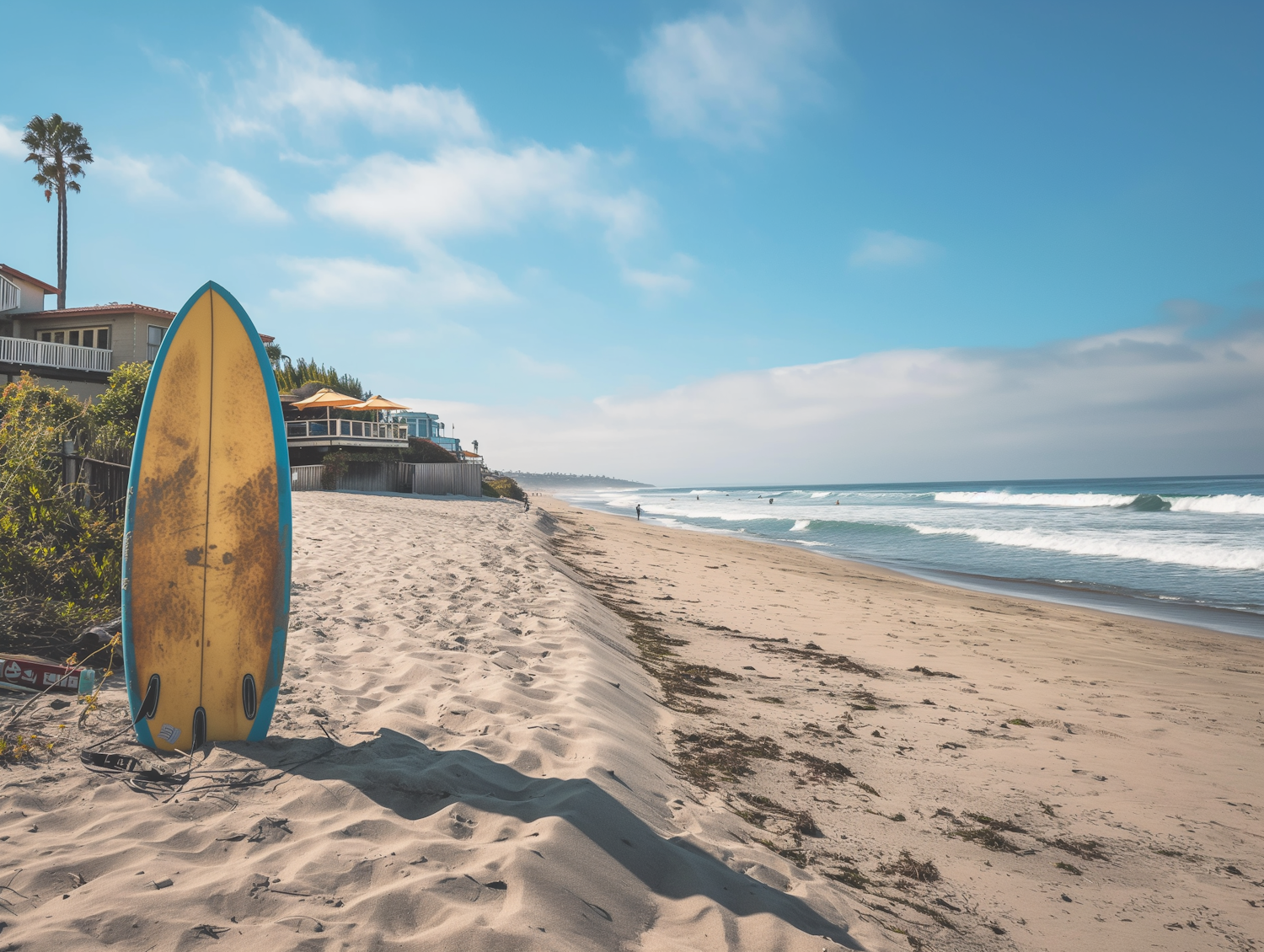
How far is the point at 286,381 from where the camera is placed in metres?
31.3

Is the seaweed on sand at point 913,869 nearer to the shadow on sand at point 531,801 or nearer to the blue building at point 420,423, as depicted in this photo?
the shadow on sand at point 531,801

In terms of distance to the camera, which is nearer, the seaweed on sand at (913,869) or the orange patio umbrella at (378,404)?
the seaweed on sand at (913,869)

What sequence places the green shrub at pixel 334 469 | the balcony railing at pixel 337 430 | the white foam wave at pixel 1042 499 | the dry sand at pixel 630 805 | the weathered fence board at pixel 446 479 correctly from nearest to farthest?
the dry sand at pixel 630 805, the green shrub at pixel 334 469, the weathered fence board at pixel 446 479, the balcony railing at pixel 337 430, the white foam wave at pixel 1042 499

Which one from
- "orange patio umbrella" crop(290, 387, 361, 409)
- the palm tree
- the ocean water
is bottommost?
the ocean water

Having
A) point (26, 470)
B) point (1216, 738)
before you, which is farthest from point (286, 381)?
point (1216, 738)

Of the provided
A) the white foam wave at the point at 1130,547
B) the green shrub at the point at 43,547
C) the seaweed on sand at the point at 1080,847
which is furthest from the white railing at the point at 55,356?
the white foam wave at the point at 1130,547

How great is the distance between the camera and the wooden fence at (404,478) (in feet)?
63.7

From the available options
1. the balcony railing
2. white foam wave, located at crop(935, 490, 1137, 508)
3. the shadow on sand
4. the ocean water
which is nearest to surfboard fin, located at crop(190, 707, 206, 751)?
the shadow on sand

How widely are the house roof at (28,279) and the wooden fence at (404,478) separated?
15451mm

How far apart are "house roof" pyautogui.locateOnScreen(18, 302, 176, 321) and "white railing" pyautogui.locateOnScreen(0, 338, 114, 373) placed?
1.44 meters

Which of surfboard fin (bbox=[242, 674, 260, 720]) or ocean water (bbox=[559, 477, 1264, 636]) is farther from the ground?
surfboard fin (bbox=[242, 674, 260, 720])

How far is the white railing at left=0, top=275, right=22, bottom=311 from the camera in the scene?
24328 millimetres

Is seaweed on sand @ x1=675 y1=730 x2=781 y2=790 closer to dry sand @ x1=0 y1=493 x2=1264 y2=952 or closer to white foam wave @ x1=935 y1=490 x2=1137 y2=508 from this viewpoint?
dry sand @ x1=0 y1=493 x2=1264 y2=952

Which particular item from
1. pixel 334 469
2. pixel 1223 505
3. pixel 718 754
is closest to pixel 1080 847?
pixel 718 754
